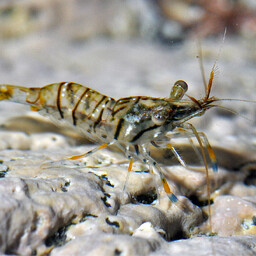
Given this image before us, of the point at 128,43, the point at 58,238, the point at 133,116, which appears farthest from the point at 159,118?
the point at 128,43

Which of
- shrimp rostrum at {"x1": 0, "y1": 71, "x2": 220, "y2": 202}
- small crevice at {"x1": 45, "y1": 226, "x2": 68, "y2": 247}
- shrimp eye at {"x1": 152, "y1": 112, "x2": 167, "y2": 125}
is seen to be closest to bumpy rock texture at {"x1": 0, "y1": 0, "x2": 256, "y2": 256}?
small crevice at {"x1": 45, "y1": 226, "x2": 68, "y2": 247}

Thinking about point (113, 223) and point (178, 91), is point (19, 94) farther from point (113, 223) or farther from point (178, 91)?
point (113, 223)

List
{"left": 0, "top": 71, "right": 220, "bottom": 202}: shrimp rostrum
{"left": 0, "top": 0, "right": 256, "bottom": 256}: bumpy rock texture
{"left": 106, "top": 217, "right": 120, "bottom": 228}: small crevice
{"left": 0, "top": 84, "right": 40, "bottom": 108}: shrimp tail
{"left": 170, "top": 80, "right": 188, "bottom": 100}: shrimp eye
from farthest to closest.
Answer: {"left": 0, "top": 84, "right": 40, "bottom": 108}: shrimp tail < {"left": 170, "top": 80, "right": 188, "bottom": 100}: shrimp eye < {"left": 0, "top": 71, "right": 220, "bottom": 202}: shrimp rostrum < {"left": 106, "top": 217, "right": 120, "bottom": 228}: small crevice < {"left": 0, "top": 0, "right": 256, "bottom": 256}: bumpy rock texture

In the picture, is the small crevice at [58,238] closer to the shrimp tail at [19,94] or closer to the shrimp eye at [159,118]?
the shrimp eye at [159,118]

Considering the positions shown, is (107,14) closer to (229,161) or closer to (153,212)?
(229,161)

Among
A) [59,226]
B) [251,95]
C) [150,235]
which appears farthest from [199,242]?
[251,95]

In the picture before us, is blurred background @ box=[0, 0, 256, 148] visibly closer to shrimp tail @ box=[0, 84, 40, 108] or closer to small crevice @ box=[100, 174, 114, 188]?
shrimp tail @ box=[0, 84, 40, 108]
